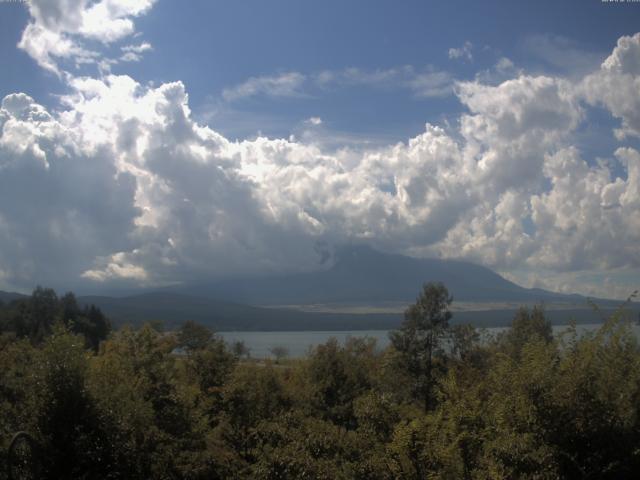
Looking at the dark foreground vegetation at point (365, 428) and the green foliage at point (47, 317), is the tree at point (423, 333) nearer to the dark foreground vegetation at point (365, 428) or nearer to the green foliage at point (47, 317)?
the dark foreground vegetation at point (365, 428)

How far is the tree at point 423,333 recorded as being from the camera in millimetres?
37250

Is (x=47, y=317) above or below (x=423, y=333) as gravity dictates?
below

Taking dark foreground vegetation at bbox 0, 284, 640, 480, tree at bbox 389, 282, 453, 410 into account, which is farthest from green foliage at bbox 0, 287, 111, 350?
dark foreground vegetation at bbox 0, 284, 640, 480

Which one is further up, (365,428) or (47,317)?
(365,428)

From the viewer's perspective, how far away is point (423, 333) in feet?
123

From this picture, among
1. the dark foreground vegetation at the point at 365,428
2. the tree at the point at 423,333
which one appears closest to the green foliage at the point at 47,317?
the tree at the point at 423,333

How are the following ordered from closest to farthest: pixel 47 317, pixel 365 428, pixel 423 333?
pixel 365 428, pixel 423 333, pixel 47 317

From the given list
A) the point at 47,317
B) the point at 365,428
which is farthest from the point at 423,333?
the point at 47,317

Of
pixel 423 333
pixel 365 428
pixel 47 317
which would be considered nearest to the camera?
pixel 365 428

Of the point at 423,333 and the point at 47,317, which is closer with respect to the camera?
the point at 423,333

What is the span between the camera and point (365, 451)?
16.4 m

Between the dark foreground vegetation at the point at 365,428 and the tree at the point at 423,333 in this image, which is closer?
the dark foreground vegetation at the point at 365,428

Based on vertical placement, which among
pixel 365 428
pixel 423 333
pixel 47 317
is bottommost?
pixel 47 317

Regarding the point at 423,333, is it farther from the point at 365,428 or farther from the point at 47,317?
the point at 47,317
